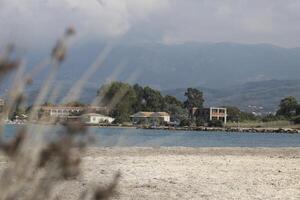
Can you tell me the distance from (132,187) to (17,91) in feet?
35.4

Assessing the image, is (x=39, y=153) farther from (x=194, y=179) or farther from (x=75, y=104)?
(x=194, y=179)

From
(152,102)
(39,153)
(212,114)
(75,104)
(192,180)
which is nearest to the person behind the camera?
(39,153)

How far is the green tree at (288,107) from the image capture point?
141 metres

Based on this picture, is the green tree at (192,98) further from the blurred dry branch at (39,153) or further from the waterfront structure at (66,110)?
the blurred dry branch at (39,153)

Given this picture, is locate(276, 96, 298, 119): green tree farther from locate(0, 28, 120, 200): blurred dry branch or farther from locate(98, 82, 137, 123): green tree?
locate(0, 28, 120, 200): blurred dry branch

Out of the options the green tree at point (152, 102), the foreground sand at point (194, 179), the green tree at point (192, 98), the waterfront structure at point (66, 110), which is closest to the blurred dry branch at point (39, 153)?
the waterfront structure at point (66, 110)

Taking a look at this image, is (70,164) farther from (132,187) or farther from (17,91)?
(132,187)

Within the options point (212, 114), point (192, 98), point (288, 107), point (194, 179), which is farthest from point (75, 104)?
point (192, 98)

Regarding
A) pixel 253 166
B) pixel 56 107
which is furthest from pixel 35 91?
pixel 253 166

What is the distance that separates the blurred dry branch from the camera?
232 centimetres

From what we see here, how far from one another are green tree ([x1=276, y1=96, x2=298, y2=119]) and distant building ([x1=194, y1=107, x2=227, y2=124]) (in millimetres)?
14528

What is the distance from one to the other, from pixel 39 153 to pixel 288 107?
14413 cm

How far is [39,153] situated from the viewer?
2387 mm

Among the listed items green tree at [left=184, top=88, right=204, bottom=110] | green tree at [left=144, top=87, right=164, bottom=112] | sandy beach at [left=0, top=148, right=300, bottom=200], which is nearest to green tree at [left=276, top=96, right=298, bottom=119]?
green tree at [left=184, top=88, right=204, bottom=110]
